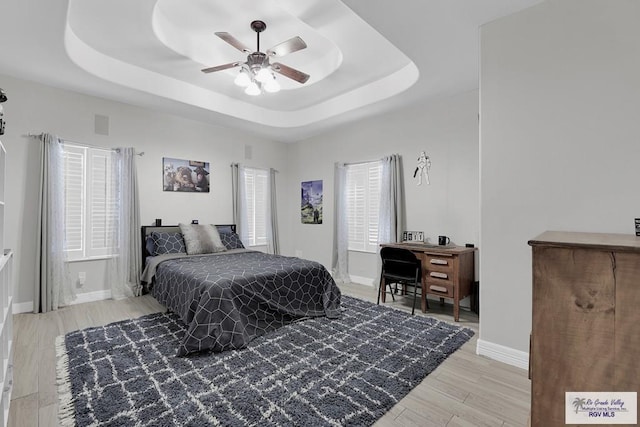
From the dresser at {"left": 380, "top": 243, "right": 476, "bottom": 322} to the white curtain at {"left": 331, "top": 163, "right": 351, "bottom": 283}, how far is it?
1.62 meters

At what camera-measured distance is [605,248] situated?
0.96m

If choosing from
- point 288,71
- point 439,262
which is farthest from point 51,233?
point 439,262

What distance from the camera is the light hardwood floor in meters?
1.72

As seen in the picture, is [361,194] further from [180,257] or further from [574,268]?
[574,268]

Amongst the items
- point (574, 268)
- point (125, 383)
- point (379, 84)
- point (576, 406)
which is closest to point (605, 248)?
point (574, 268)

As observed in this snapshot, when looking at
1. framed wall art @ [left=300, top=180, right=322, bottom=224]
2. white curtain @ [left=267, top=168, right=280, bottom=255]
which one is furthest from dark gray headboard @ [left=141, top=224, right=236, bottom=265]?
framed wall art @ [left=300, top=180, right=322, bottom=224]

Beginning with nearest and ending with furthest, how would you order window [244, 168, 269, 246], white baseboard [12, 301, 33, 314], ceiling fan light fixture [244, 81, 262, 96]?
ceiling fan light fixture [244, 81, 262, 96]
white baseboard [12, 301, 33, 314]
window [244, 168, 269, 246]

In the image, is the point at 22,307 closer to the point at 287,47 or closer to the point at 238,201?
the point at 238,201

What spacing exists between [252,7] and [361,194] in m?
3.06

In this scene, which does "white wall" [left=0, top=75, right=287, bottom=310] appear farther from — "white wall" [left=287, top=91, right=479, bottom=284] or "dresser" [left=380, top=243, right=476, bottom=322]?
"dresser" [left=380, top=243, right=476, bottom=322]

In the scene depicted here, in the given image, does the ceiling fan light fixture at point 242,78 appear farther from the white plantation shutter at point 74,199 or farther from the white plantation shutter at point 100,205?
the white plantation shutter at point 74,199

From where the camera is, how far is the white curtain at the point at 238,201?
5312 millimetres

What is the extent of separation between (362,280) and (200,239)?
2.59 metres

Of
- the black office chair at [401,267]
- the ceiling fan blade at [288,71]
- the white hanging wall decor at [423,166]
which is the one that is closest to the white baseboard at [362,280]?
the black office chair at [401,267]
